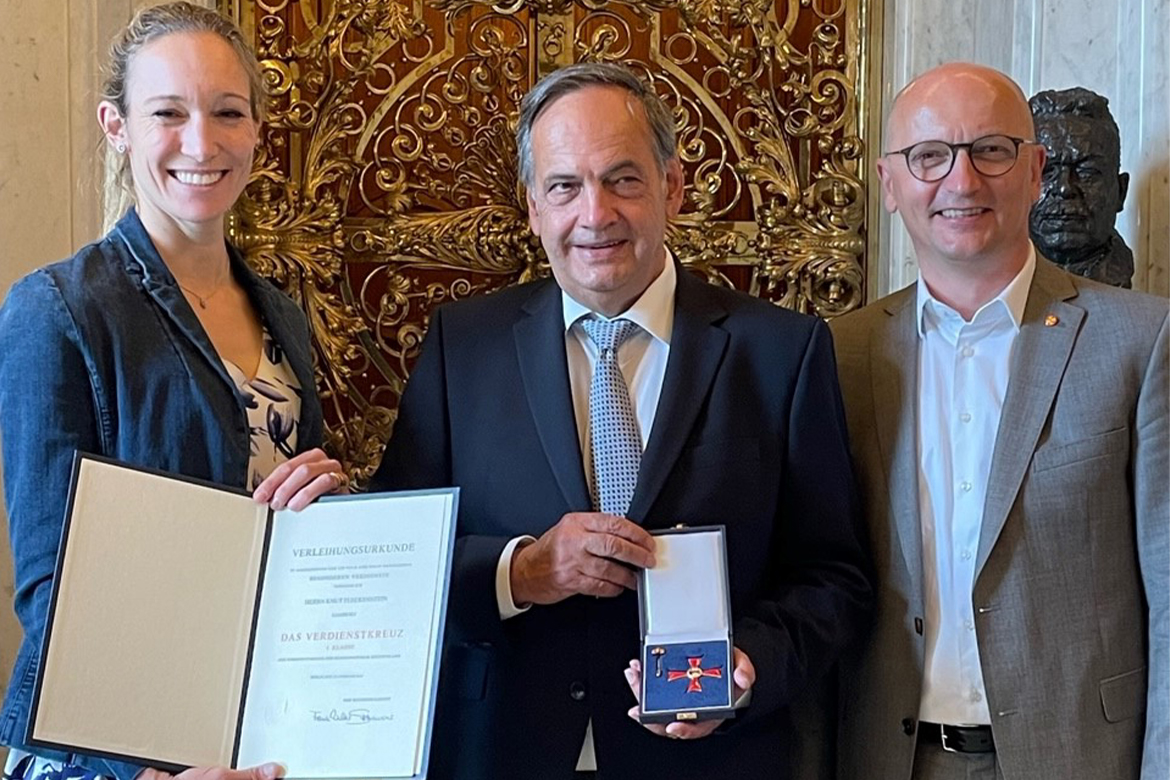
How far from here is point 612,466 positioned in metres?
2.01

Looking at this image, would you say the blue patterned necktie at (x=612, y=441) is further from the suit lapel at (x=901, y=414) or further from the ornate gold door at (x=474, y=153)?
the ornate gold door at (x=474, y=153)

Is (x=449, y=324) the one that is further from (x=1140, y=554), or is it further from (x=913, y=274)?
(x=913, y=274)

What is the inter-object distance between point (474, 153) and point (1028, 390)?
180cm

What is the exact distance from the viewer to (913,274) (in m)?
3.44

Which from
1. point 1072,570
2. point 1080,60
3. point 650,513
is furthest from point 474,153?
point 1072,570

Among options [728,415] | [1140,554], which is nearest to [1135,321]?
[1140,554]

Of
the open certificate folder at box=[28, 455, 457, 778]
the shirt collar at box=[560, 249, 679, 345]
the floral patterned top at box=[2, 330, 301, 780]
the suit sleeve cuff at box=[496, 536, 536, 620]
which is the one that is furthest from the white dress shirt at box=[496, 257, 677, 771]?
the floral patterned top at box=[2, 330, 301, 780]

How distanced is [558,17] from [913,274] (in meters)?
1.12

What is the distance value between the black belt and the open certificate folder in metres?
0.80

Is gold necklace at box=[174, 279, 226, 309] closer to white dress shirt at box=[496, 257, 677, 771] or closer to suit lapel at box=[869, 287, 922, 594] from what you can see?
white dress shirt at box=[496, 257, 677, 771]

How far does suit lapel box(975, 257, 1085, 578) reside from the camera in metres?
2.03

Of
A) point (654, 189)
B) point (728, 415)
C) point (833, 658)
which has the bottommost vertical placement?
point (833, 658)
